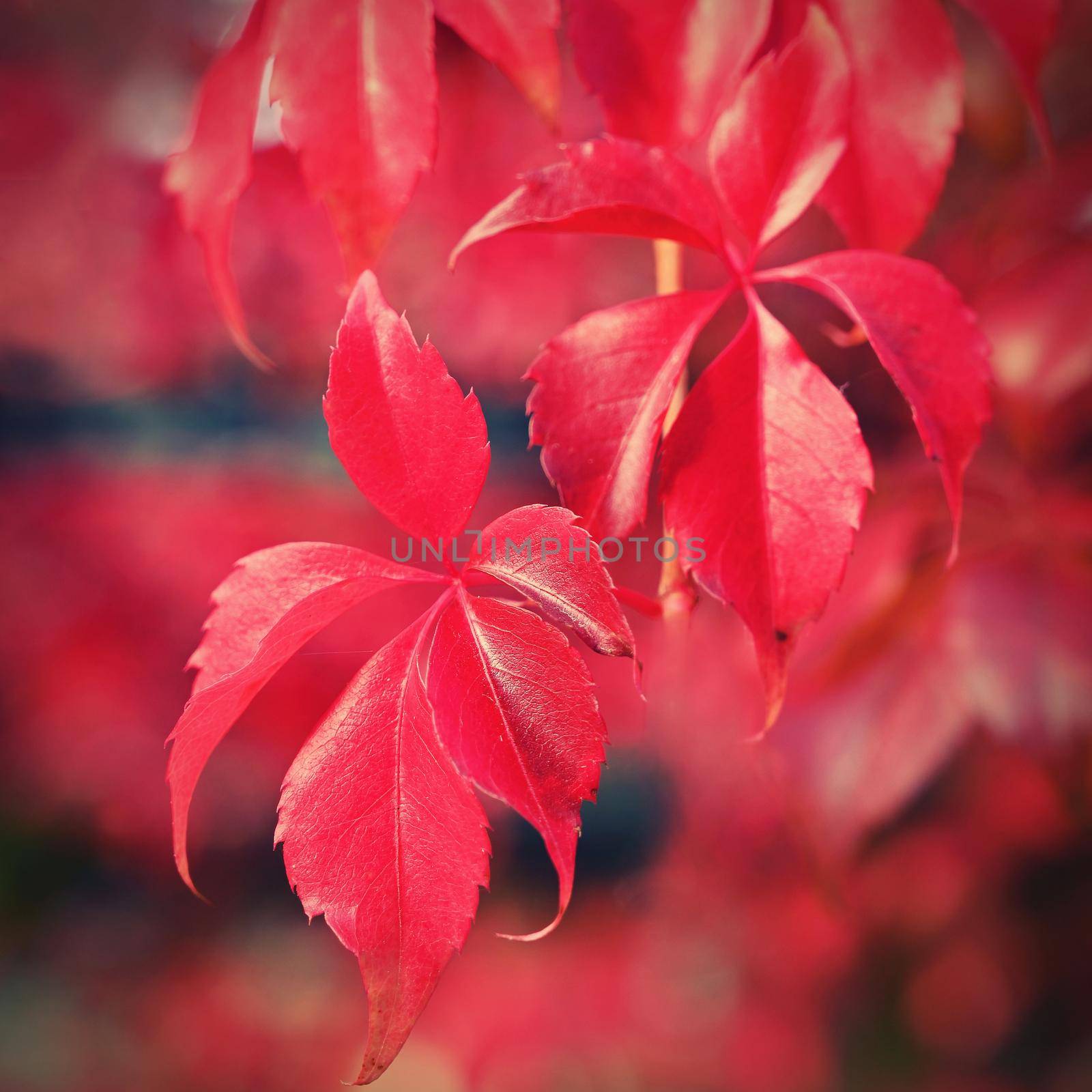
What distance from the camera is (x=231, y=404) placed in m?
0.37

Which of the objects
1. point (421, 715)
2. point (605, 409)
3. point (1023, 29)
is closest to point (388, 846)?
point (421, 715)

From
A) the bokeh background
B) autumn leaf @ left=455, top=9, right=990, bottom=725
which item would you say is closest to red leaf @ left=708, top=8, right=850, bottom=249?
autumn leaf @ left=455, top=9, right=990, bottom=725

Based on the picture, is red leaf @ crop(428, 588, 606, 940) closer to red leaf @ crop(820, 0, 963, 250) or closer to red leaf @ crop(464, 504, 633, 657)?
red leaf @ crop(464, 504, 633, 657)

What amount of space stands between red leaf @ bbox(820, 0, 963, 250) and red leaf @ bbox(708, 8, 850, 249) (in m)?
0.06

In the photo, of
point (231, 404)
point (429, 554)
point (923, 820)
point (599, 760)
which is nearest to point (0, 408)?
point (231, 404)

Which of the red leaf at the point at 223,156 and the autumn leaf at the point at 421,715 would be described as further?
the red leaf at the point at 223,156

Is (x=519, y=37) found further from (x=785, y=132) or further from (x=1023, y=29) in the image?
(x=1023, y=29)

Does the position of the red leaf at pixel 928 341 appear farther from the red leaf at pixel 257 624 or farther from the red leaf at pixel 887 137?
the red leaf at pixel 257 624

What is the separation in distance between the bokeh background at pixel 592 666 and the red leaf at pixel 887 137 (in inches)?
2.1

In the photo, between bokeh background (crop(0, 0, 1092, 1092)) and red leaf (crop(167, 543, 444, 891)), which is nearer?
red leaf (crop(167, 543, 444, 891))

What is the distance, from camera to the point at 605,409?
0.83ft

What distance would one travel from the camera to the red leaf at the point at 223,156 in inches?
12.8

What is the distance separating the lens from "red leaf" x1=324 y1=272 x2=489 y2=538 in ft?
0.76

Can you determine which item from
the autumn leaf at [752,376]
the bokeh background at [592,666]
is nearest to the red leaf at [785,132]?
the autumn leaf at [752,376]
